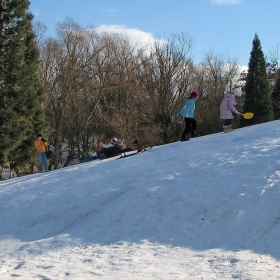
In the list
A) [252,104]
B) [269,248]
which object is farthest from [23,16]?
[269,248]

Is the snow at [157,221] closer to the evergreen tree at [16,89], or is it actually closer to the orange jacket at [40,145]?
the orange jacket at [40,145]

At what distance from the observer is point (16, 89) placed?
25672 mm

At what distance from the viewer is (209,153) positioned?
9594 millimetres

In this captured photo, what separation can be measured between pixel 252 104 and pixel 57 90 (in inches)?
752

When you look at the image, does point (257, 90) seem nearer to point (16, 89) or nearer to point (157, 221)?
point (16, 89)

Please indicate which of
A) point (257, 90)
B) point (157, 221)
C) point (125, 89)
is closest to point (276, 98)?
point (257, 90)

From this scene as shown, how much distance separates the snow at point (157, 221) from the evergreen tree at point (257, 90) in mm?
21828

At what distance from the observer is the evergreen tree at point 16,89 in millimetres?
25203

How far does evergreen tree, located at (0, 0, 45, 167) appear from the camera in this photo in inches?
992

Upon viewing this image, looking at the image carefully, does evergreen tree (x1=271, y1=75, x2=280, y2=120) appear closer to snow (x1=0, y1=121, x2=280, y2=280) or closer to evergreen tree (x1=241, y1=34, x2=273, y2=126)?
evergreen tree (x1=241, y1=34, x2=273, y2=126)

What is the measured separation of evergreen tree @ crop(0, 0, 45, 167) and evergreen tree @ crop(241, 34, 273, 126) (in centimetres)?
1744

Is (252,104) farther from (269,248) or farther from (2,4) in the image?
(269,248)

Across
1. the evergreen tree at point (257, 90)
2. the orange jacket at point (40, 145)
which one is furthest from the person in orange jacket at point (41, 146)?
the evergreen tree at point (257, 90)

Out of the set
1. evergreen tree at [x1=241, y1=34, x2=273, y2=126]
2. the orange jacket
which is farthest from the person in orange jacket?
evergreen tree at [x1=241, y1=34, x2=273, y2=126]
